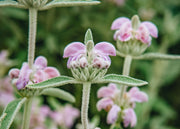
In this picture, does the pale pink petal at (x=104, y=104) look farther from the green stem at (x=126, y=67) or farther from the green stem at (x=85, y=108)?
the green stem at (x=85, y=108)

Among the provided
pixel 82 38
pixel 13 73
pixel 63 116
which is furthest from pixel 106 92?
pixel 82 38

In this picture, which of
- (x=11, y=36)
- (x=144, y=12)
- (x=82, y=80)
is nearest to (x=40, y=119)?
(x=82, y=80)

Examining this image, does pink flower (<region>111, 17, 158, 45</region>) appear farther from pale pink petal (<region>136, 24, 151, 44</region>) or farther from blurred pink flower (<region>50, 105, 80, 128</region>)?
blurred pink flower (<region>50, 105, 80, 128</region>)

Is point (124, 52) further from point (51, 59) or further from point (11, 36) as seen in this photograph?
point (11, 36)

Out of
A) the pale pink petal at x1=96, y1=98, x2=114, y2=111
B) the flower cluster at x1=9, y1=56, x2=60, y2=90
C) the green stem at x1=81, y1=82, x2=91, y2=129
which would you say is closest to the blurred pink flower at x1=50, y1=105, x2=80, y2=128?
the pale pink petal at x1=96, y1=98, x2=114, y2=111

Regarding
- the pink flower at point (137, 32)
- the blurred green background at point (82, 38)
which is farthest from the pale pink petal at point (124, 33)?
the blurred green background at point (82, 38)

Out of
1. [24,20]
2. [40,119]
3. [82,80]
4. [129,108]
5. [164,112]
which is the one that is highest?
[24,20]

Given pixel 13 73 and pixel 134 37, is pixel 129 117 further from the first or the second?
pixel 13 73

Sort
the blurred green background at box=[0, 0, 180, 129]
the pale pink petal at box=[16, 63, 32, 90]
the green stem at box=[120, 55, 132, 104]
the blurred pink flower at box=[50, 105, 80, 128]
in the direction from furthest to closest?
1. the blurred green background at box=[0, 0, 180, 129]
2. the blurred pink flower at box=[50, 105, 80, 128]
3. the green stem at box=[120, 55, 132, 104]
4. the pale pink petal at box=[16, 63, 32, 90]
